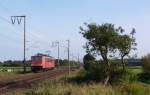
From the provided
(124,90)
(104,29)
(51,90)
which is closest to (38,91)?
(51,90)

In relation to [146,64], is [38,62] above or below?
above

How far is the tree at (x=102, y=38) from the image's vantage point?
122 ft

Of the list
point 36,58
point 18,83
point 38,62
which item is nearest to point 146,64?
point 38,62

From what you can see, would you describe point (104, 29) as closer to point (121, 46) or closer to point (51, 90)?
point (121, 46)

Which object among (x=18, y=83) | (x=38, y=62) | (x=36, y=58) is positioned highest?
(x=36, y=58)

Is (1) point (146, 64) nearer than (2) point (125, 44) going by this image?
No

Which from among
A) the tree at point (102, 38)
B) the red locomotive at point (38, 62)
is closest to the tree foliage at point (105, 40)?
the tree at point (102, 38)

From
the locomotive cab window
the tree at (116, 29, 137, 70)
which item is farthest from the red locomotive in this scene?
the tree at (116, 29, 137, 70)

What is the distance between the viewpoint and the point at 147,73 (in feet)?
216

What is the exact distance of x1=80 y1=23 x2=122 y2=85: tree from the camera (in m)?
37.1

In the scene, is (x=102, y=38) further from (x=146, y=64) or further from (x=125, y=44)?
(x=146, y=64)

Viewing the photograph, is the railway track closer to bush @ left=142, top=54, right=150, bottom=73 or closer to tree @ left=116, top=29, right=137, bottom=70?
tree @ left=116, top=29, right=137, bottom=70

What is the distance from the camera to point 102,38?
37.0 meters

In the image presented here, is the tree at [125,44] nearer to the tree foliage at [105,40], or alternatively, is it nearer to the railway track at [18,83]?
the tree foliage at [105,40]
